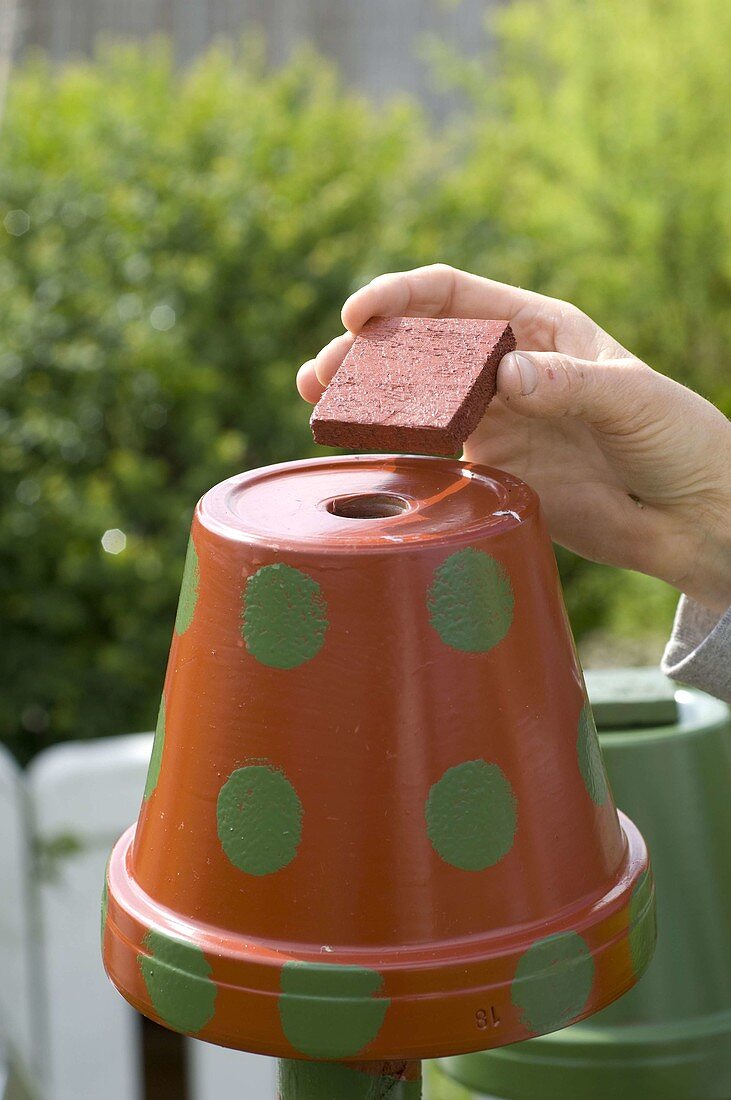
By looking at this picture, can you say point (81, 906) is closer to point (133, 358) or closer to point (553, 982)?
point (133, 358)

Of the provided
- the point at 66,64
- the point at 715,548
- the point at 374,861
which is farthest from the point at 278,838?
the point at 66,64

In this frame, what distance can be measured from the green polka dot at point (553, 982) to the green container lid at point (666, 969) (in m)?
0.52

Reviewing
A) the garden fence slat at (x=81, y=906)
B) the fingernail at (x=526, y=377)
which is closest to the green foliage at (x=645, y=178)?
the garden fence slat at (x=81, y=906)

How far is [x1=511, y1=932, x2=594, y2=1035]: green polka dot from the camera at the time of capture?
956mm

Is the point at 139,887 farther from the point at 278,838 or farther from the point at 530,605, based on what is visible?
the point at 530,605

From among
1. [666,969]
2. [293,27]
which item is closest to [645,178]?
[293,27]

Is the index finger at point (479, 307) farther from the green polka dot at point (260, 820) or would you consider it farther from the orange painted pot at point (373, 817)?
the green polka dot at point (260, 820)

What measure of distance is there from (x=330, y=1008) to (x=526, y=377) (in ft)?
1.88

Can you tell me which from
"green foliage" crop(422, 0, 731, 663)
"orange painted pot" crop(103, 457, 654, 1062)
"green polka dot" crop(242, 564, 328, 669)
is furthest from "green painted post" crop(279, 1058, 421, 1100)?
"green foliage" crop(422, 0, 731, 663)

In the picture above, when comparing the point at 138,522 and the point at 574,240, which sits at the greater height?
the point at 574,240

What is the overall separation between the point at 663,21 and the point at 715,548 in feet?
18.4

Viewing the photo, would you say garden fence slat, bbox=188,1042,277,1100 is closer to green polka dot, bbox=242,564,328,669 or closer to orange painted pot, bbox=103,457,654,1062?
orange painted pot, bbox=103,457,654,1062

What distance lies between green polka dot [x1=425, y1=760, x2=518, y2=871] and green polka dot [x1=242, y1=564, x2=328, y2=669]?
0.48 ft

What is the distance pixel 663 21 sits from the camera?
631cm
